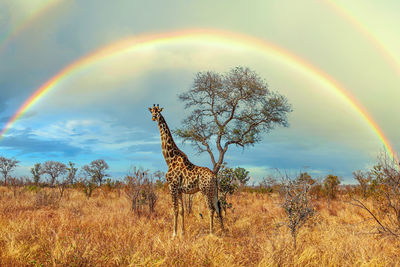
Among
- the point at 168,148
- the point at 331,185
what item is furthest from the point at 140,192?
the point at 331,185

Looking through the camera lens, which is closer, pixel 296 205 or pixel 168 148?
pixel 296 205

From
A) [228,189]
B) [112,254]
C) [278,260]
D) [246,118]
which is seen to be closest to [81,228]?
[112,254]

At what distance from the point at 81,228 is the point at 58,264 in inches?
167

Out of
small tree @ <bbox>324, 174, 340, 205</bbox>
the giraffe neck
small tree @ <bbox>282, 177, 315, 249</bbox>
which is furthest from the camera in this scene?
small tree @ <bbox>324, 174, 340, 205</bbox>

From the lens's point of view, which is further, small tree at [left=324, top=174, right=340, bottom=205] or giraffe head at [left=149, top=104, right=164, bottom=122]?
small tree at [left=324, top=174, right=340, bottom=205]

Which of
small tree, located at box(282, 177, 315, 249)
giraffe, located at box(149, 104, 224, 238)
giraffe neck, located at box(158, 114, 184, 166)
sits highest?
giraffe neck, located at box(158, 114, 184, 166)

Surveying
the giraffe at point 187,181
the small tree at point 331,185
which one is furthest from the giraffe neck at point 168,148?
the small tree at point 331,185

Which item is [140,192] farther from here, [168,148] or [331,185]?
[331,185]

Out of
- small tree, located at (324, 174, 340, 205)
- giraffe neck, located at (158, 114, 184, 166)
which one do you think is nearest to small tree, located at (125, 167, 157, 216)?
giraffe neck, located at (158, 114, 184, 166)

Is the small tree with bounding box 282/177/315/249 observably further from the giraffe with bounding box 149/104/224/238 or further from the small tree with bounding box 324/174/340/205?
the small tree with bounding box 324/174/340/205

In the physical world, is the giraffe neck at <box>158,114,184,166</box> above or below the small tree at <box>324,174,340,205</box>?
above

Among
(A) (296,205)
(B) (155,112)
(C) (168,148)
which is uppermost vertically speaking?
(B) (155,112)

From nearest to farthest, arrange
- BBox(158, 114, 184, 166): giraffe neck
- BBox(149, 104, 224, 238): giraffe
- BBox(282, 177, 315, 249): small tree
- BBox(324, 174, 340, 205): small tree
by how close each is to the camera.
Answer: BBox(282, 177, 315, 249): small tree < BBox(149, 104, 224, 238): giraffe < BBox(158, 114, 184, 166): giraffe neck < BBox(324, 174, 340, 205): small tree

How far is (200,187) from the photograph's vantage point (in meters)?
9.98
